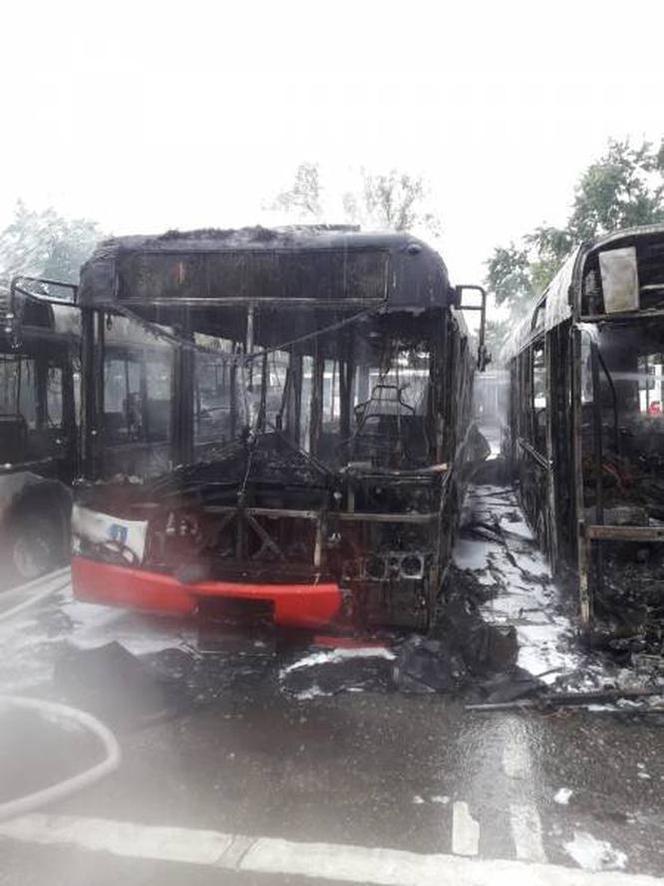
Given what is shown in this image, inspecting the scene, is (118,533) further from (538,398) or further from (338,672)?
(538,398)

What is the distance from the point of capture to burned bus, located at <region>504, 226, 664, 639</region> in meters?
5.02

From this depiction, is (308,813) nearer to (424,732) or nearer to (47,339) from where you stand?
(424,732)

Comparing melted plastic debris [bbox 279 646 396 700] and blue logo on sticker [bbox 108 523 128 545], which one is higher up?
blue logo on sticker [bbox 108 523 128 545]

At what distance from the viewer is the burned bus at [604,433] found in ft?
16.5

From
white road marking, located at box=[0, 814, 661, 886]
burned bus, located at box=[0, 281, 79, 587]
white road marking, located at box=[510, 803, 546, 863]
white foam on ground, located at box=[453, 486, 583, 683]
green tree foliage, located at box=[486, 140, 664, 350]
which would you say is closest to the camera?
white road marking, located at box=[0, 814, 661, 886]

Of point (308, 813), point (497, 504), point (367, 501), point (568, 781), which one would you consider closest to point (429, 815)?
point (308, 813)

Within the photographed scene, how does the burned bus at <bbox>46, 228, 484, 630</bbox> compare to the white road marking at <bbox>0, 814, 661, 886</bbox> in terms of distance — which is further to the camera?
the burned bus at <bbox>46, 228, 484, 630</bbox>

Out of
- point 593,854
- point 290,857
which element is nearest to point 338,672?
point 290,857

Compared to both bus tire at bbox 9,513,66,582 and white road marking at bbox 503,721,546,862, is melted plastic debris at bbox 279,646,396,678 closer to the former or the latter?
white road marking at bbox 503,721,546,862

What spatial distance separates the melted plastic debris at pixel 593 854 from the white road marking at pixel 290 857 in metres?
0.06

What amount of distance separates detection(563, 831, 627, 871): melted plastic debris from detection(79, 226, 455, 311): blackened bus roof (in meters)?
3.26

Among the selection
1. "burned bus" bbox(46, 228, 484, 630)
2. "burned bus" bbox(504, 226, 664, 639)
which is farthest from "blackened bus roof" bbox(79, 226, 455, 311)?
"burned bus" bbox(504, 226, 664, 639)

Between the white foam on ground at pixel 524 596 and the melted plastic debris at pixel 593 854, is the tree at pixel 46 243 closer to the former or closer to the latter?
the white foam on ground at pixel 524 596

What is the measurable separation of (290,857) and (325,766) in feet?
2.58
